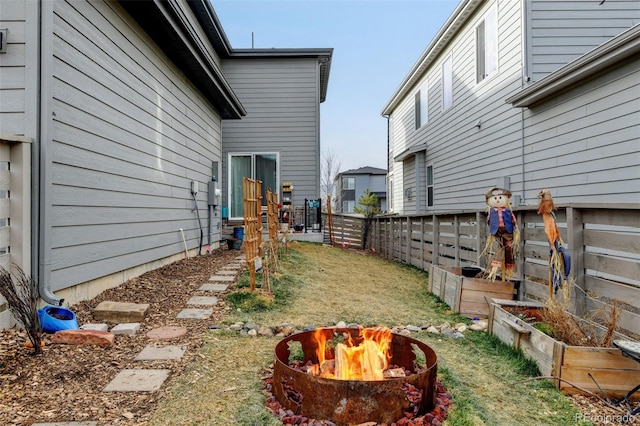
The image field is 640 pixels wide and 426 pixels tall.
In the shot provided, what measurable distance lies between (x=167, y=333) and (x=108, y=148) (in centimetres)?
256

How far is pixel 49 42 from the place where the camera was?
11.9 feet

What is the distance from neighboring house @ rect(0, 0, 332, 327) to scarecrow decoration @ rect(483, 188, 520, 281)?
14.5 feet

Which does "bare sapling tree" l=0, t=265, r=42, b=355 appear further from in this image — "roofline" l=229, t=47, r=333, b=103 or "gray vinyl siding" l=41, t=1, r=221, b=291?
"roofline" l=229, t=47, r=333, b=103

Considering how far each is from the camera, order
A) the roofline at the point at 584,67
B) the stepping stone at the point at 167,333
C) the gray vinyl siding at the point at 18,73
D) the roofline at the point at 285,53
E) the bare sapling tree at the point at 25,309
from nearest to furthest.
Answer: the bare sapling tree at the point at 25,309, the stepping stone at the point at 167,333, the gray vinyl siding at the point at 18,73, the roofline at the point at 584,67, the roofline at the point at 285,53

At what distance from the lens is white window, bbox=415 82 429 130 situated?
42.3ft

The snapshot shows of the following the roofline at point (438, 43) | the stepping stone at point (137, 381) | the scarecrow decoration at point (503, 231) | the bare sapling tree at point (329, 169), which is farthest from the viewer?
the bare sapling tree at point (329, 169)

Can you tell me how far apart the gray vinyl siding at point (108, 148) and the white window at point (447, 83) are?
23.4ft

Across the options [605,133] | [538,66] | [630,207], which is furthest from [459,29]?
[630,207]

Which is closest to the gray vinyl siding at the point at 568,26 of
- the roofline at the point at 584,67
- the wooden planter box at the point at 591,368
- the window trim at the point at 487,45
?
the roofline at the point at 584,67

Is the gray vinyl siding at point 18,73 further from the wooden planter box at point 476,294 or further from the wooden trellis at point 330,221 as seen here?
the wooden trellis at point 330,221

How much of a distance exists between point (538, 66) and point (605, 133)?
2.22 metres

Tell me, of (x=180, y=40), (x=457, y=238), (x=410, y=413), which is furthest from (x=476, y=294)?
(x=180, y=40)

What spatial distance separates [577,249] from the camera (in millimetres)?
3531

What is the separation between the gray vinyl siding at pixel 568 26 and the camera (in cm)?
707
